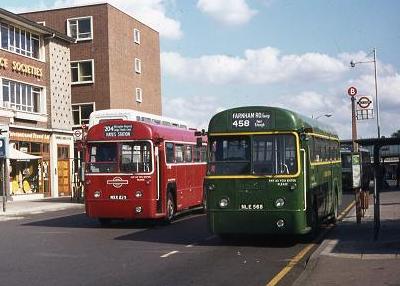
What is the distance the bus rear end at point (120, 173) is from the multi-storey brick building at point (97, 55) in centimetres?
3285

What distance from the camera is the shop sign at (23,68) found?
37.2m

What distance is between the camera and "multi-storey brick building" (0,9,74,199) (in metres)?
37.5

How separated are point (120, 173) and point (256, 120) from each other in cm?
638

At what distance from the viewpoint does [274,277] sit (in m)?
10.1

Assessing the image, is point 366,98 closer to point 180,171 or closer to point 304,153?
point 180,171

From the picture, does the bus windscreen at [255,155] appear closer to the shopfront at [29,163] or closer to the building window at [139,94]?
the shopfront at [29,163]

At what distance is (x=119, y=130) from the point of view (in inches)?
742

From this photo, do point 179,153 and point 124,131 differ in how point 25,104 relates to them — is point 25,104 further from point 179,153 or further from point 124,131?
point 124,131

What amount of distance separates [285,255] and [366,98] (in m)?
30.8

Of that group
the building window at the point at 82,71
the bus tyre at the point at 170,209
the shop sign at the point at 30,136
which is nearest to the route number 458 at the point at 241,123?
the bus tyre at the point at 170,209

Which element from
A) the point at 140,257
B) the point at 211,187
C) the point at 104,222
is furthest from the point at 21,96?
the point at 140,257

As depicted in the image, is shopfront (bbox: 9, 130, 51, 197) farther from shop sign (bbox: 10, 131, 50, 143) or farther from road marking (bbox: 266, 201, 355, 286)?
road marking (bbox: 266, 201, 355, 286)

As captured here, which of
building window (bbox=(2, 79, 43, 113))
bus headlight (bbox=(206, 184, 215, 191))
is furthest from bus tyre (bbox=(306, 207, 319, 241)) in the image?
building window (bbox=(2, 79, 43, 113))

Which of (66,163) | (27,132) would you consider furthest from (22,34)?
(66,163)
